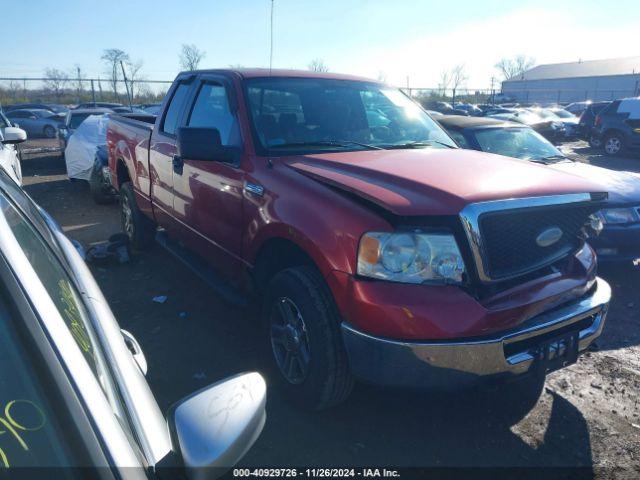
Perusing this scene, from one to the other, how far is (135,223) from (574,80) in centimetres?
7685

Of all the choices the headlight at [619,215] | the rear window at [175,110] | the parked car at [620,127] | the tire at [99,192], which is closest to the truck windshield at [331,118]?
the rear window at [175,110]

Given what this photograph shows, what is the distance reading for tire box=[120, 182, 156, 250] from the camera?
5742 mm

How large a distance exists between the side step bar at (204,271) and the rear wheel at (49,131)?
68.3ft

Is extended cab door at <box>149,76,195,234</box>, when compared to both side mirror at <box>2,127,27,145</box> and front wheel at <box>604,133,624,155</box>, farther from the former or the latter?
front wheel at <box>604,133,624,155</box>

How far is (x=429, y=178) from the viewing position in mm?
2619

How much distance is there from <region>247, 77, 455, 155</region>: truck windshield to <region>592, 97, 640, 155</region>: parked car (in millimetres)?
13648

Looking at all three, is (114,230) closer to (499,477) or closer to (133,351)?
(133,351)

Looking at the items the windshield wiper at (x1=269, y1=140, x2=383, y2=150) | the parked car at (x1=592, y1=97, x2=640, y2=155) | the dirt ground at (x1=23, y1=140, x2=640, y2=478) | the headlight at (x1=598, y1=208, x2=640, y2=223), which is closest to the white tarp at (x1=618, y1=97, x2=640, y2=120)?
the parked car at (x1=592, y1=97, x2=640, y2=155)

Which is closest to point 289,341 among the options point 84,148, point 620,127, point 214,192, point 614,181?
point 214,192

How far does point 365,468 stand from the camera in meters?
2.55

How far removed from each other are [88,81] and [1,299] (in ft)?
88.0

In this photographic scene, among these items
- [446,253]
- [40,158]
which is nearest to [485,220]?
[446,253]

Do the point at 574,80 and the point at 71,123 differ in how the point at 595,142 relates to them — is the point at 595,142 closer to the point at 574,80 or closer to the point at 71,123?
the point at 71,123

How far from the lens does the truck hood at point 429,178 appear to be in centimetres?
236
